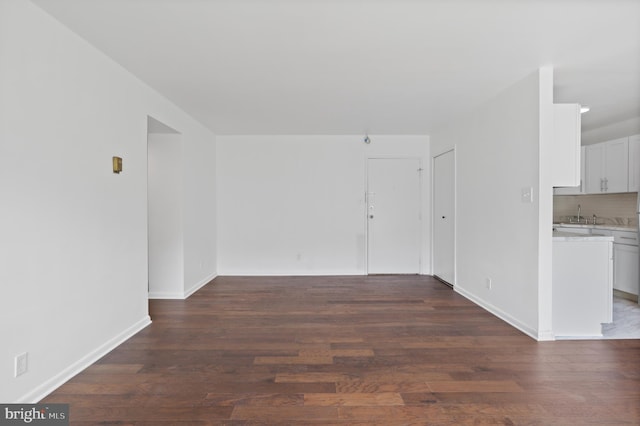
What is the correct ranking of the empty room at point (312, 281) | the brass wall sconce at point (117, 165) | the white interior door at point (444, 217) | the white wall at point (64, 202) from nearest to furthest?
the white wall at point (64, 202) < the empty room at point (312, 281) < the brass wall sconce at point (117, 165) < the white interior door at point (444, 217)

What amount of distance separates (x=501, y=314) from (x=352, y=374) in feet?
6.71

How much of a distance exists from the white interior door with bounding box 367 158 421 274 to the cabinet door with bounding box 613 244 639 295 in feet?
8.67

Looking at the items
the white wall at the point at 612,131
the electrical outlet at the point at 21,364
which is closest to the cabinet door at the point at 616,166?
the white wall at the point at 612,131

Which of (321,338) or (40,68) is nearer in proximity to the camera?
(40,68)

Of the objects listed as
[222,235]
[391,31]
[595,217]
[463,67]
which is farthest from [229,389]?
[595,217]

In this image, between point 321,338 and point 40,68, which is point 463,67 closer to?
point 321,338

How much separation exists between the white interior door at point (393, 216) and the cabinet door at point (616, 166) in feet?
8.72

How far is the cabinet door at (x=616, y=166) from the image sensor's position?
177 inches

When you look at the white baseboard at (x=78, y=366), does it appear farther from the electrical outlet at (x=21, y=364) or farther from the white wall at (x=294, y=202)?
the white wall at (x=294, y=202)

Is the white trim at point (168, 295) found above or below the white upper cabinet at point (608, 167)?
below

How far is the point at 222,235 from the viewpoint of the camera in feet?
18.4

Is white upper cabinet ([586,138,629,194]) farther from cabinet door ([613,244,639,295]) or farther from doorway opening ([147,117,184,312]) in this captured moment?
doorway opening ([147,117,184,312])

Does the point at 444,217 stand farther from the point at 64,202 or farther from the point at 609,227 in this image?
the point at 64,202

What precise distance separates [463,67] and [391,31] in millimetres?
985
